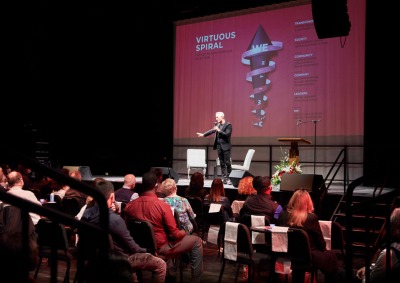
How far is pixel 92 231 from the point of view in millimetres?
1963

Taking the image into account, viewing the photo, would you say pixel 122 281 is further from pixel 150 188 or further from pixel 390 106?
pixel 390 106

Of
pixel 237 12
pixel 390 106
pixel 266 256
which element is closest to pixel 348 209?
pixel 266 256

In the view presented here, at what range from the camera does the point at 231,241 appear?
434cm

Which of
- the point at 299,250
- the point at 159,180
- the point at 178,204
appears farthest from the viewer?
the point at 159,180

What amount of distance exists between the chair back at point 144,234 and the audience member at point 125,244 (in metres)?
0.13

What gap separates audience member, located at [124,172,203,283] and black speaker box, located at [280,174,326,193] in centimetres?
323

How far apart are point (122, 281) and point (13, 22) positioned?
1047 cm

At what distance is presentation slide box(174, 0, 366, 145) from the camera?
10234 millimetres

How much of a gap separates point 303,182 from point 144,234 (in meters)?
3.76

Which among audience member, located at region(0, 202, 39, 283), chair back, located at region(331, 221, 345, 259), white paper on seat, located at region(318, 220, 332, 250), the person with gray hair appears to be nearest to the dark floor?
chair back, located at region(331, 221, 345, 259)

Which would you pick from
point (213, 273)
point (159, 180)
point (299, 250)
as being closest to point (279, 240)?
point (299, 250)

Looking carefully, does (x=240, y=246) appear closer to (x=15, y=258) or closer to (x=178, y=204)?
(x=178, y=204)

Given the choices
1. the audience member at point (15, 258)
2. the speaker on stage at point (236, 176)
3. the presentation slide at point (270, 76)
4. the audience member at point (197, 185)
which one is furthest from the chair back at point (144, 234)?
the presentation slide at point (270, 76)

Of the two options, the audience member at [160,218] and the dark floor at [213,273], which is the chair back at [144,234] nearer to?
the audience member at [160,218]
